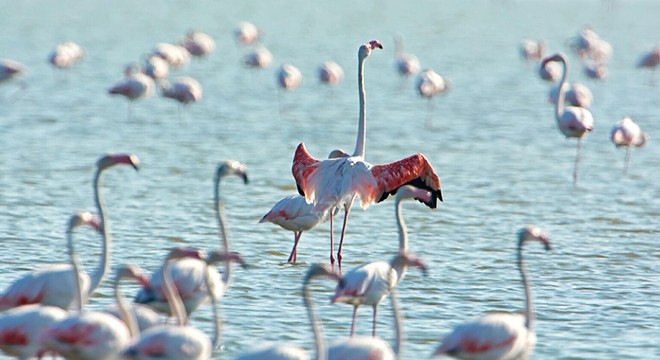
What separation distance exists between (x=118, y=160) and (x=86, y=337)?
976mm

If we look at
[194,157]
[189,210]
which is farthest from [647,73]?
[189,210]

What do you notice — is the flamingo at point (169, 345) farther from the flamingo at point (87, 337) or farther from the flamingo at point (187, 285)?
the flamingo at point (187, 285)

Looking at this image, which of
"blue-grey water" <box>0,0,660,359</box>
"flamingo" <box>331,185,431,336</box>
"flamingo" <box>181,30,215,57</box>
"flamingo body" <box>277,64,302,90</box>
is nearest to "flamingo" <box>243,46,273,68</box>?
"blue-grey water" <box>0,0,660,359</box>

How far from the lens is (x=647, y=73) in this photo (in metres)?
24.7

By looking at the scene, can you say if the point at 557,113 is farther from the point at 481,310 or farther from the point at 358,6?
the point at 358,6

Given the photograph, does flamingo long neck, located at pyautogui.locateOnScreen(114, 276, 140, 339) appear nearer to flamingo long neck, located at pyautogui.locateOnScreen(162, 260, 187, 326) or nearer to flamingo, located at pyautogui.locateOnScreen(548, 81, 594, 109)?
flamingo long neck, located at pyautogui.locateOnScreen(162, 260, 187, 326)

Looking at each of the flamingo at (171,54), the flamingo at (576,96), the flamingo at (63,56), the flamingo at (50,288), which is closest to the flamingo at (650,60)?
the flamingo at (576,96)

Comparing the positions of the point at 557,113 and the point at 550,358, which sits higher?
the point at 557,113

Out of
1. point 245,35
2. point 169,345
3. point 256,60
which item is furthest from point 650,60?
point 169,345

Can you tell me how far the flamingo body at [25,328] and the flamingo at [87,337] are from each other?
0.19 feet

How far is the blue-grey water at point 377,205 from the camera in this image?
7625 mm

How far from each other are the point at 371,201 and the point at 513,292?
1053 mm

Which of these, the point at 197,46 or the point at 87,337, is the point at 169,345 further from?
the point at 197,46

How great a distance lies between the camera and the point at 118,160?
568 centimetres
